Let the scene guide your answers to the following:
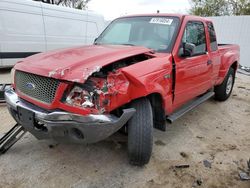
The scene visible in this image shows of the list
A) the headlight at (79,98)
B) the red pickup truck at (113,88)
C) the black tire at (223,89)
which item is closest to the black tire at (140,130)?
the red pickup truck at (113,88)

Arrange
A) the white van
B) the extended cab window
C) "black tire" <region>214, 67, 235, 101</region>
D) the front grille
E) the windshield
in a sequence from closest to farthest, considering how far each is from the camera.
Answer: the front grille < the windshield < the extended cab window < "black tire" <region>214, 67, 235, 101</region> < the white van

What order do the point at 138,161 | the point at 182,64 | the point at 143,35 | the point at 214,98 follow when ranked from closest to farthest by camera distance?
1. the point at 138,161
2. the point at 182,64
3. the point at 143,35
4. the point at 214,98

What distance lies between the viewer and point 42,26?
9016 millimetres

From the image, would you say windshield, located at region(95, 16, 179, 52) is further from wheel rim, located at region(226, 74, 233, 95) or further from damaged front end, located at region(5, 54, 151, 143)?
wheel rim, located at region(226, 74, 233, 95)

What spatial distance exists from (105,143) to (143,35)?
173cm

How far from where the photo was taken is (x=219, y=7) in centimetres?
2044

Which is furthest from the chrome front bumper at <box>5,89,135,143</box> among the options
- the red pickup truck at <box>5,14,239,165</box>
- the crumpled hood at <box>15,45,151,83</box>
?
the crumpled hood at <box>15,45,151,83</box>

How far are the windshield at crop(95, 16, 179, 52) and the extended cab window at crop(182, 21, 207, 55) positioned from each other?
0.28 meters

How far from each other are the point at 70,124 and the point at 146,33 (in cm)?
205

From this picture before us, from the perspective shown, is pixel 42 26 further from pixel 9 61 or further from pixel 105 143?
pixel 105 143

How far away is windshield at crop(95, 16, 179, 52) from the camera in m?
3.76

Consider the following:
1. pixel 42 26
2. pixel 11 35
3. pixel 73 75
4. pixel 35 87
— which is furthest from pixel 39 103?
pixel 42 26

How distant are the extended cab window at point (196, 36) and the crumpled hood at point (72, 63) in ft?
3.45

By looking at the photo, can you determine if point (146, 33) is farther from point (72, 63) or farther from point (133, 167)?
point (133, 167)
